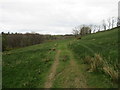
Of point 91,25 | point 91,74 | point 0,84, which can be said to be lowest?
point 0,84

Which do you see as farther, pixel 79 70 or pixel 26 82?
pixel 79 70

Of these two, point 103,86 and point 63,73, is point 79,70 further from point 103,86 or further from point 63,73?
point 103,86

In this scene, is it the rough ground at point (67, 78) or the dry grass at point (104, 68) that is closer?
the dry grass at point (104, 68)

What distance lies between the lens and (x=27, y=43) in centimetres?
8000

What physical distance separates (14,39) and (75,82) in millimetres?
65794

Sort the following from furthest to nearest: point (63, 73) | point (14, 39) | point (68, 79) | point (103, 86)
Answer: point (14, 39), point (63, 73), point (68, 79), point (103, 86)

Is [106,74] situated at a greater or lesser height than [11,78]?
greater

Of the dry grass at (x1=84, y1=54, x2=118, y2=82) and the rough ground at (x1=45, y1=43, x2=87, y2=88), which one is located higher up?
the dry grass at (x1=84, y1=54, x2=118, y2=82)

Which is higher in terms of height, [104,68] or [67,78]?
[104,68]

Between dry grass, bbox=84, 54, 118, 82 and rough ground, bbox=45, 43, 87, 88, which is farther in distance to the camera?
rough ground, bbox=45, 43, 87, 88

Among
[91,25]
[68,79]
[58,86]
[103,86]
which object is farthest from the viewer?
[91,25]

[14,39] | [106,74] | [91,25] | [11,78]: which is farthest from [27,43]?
[91,25]

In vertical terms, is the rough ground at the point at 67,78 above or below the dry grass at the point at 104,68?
below

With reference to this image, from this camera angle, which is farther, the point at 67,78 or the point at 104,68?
the point at 67,78
